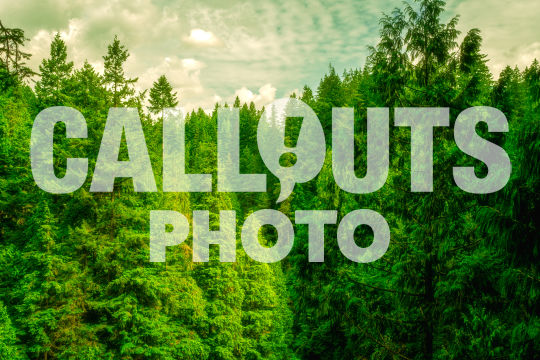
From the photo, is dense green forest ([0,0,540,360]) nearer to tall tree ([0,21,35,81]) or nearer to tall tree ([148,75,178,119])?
tall tree ([0,21,35,81])

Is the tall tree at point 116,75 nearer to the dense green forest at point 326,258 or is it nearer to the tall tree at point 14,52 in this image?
the dense green forest at point 326,258

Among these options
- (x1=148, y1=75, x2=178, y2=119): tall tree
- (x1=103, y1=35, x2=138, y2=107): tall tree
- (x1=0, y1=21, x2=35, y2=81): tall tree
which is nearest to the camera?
(x1=0, y1=21, x2=35, y2=81): tall tree

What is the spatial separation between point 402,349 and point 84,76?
1833 cm

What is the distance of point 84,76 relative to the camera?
18.8m

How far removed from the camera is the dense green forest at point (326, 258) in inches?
249

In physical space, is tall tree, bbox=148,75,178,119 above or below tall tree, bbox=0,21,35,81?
above

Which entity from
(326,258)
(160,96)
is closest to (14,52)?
(326,258)

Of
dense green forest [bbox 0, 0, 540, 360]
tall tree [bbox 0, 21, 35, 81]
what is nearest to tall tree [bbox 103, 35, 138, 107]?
dense green forest [bbox 0, 0, 540, 360]

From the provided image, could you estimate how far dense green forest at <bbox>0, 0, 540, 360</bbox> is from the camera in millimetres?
6336

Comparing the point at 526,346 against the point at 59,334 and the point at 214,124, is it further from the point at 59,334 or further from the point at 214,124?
the point at 214,124

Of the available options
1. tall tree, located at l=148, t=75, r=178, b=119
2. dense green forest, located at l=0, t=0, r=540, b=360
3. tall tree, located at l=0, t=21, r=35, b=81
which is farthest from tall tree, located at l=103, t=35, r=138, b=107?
tall tree, located at l=148, t=75, r=178, b=119

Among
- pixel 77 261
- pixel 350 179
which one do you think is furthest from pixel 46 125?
pixel 350 179

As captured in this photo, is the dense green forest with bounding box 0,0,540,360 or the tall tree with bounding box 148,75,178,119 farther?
the tall tree with bounding box 148,75,178,119

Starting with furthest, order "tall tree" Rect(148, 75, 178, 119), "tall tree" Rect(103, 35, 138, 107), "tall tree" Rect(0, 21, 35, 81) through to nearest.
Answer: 1. "tall tree" Rect(148, 75, 178, 119)
2. "tall tree" Rect(103, 35, 138, 107)
3. "tall tree" Rect(0, 21, 35, 81)
